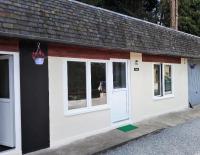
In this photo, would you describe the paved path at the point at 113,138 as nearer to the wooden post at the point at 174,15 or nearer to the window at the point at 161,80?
the window at the point at 161,80

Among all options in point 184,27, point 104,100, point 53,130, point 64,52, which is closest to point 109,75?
point 104,100

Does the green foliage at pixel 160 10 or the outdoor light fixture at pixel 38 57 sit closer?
the outdoor light fixture at pixel 38 57

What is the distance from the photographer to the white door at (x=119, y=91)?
1071 centimetres

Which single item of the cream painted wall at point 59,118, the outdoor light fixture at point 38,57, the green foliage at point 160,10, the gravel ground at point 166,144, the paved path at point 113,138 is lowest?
the gravel ground at point 166,144

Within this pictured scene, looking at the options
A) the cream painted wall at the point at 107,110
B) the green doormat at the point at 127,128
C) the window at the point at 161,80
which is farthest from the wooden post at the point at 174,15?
the green doormat at the point at 127,128

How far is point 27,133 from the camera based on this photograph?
24.5 feet

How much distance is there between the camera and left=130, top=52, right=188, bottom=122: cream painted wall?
11.7 metres

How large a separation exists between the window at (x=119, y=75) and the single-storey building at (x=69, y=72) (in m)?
0.03

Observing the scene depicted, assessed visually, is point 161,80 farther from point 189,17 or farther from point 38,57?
point 189,17

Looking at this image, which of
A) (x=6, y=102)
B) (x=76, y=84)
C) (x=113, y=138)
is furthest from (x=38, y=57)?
(x=113, y=138)

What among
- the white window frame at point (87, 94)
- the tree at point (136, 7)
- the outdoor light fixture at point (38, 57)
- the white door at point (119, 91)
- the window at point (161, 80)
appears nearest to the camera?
the outdoor light fixture at point (38, 57)

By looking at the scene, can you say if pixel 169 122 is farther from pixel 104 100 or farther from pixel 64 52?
pixel 64 52

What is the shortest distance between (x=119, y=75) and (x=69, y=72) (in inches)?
104

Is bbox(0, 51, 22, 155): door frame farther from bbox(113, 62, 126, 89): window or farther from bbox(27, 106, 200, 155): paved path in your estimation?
bbox(113, 62, 126, 89): window
